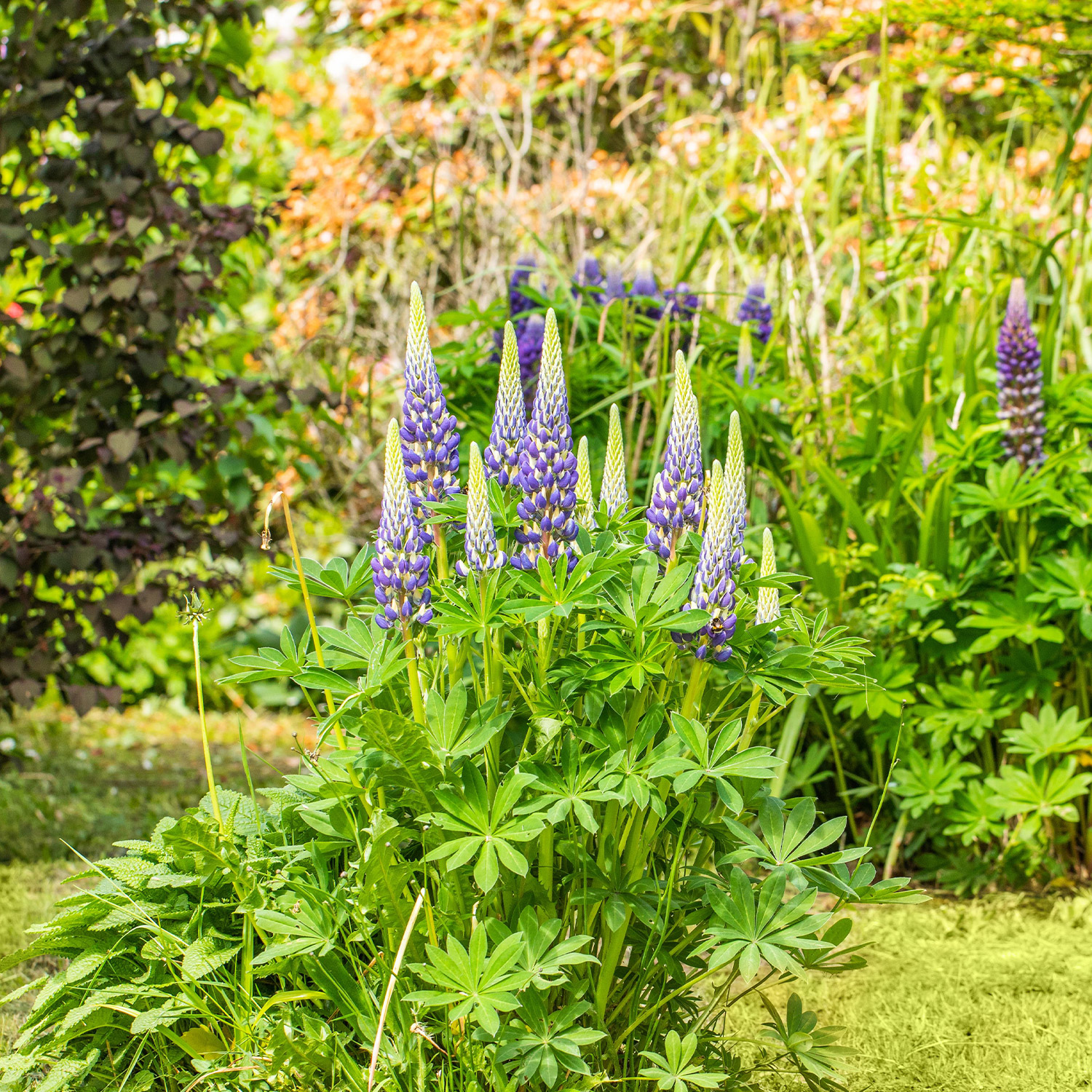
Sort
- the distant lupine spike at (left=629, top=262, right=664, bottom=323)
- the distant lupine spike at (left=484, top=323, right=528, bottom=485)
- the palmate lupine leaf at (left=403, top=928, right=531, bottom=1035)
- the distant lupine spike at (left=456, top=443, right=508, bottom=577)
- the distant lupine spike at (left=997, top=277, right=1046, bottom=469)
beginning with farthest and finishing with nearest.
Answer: the distant lupine spike at (left=629, top=262, right=664, bottom=323), the distant lupine spike at (left=997, top=277, right=1046, bottom=469), the distant lupine spike at (left=484, top=323, right=528, bottom=485), the distant lupine spike at (left=456, top=443, right=508, bottom=577), the palmate lupine leaf at (left=403, top=928, right=531, bottom=1035)

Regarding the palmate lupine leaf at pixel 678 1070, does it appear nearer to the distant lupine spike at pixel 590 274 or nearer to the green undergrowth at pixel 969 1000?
the green undergrowth at pixel 969 1000

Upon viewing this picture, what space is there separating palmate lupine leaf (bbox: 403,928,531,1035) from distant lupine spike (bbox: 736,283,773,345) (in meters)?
2.31

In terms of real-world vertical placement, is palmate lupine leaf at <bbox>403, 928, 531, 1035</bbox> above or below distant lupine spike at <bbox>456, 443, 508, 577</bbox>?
below

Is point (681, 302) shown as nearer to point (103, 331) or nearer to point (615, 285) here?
point (615, 285)

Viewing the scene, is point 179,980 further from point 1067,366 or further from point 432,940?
point 1067,366

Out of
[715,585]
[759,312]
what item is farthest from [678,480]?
[759,312]

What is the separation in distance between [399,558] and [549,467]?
0.82ft

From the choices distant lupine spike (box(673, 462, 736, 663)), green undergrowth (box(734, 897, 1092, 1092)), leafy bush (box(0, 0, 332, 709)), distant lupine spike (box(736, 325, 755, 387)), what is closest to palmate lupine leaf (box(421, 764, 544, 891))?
distant lupine spike (box(673, 462, 736, 663))

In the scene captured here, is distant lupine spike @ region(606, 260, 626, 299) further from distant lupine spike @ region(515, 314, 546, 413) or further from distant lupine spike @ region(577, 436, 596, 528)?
distant lupine spike @ region(577, 436, 596, 528)

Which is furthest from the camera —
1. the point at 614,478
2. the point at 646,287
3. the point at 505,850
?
the point at 646,287

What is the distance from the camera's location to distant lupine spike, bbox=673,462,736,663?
140cm

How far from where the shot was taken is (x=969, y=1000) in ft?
6.75

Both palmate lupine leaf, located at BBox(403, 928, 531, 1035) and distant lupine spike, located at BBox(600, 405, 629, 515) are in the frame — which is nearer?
palmate lupine leaf, located at BBox(403, 928, 531, 1035)

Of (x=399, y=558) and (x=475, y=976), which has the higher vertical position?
Result: (x=399, y=558)
